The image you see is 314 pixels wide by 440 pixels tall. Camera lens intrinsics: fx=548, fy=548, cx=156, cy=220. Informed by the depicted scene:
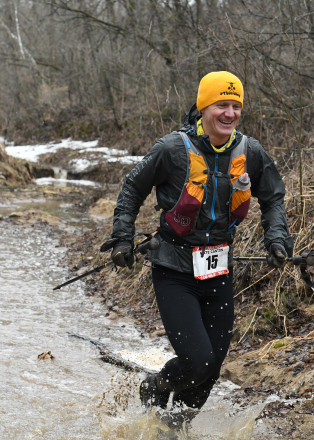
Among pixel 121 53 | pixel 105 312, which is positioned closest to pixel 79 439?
pixel 105 312

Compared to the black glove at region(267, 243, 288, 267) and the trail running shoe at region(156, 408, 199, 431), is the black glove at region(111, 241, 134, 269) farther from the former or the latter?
the trail running shoe at region(156, 408, 199, 431)

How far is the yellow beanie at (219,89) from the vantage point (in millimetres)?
3361

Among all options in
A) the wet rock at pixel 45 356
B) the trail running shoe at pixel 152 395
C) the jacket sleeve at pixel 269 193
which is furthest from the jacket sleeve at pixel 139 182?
the wet rock at pixel 45 356

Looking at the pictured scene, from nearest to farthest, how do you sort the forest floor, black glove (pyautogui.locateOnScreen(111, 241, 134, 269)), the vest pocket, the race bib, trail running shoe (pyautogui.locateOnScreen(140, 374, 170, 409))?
the vest pocket
the race bib
black glove (pyautogui.locateOnScreen(111, 241, 134, 269))
trail running shoe (pyautogui.locateOnScreen(140, 374, 170, 409))
the forest floor

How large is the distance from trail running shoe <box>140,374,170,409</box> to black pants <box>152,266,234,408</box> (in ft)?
0.34

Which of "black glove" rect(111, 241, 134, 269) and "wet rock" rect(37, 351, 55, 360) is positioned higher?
"black glove" rect(111, 241, 134, 269)

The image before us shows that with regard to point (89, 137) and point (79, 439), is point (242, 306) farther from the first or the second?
point (89, 137)

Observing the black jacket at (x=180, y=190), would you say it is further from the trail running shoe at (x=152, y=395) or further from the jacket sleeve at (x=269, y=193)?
the trail running shoe at (x=152, y=395)

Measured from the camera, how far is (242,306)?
6.14 m

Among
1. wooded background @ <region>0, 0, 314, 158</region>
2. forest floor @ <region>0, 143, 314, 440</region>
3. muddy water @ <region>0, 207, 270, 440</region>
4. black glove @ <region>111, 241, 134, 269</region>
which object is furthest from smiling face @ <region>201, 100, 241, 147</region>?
wooded background @ <region>0, 0, 314, 158</region>

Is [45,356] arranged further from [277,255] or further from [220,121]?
[220,121]

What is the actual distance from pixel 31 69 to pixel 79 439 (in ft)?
95.9

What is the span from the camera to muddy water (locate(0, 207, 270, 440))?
395 centimetres

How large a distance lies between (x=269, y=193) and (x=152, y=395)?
63.1 inches
